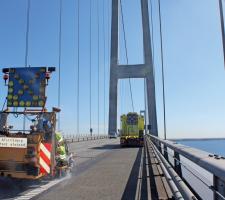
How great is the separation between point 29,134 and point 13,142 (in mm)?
413

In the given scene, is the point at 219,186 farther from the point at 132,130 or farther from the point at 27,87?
the point at 132,130

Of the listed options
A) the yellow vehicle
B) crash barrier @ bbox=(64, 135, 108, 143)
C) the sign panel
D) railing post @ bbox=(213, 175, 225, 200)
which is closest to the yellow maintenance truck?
the sign panel

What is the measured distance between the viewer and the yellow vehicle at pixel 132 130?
102 ft

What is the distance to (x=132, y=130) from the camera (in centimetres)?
3300

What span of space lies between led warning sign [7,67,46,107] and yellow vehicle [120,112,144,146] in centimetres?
2311

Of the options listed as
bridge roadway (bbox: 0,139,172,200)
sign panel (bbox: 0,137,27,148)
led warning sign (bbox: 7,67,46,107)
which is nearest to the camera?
bridge roadway (bbox: 0,139,172,200)

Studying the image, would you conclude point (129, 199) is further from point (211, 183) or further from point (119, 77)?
point (119, 77)

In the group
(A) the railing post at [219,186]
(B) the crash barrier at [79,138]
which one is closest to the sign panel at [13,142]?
(A) the railing post at [219,186]

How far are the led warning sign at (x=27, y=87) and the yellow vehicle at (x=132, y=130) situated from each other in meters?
23.1

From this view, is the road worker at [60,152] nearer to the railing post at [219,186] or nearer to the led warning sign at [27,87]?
the led warning sign at [27,87]

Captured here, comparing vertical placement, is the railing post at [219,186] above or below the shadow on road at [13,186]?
above

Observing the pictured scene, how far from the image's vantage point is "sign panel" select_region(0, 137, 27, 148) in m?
7.30

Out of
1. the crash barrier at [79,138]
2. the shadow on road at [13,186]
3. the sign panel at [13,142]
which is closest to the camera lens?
the shadow on road at [13,186]

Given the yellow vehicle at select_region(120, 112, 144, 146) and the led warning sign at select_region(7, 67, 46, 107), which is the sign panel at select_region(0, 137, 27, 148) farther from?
the yellow vehicle at select_region(120, 112, 144, 146)
